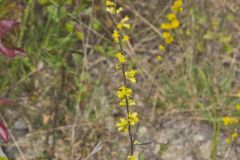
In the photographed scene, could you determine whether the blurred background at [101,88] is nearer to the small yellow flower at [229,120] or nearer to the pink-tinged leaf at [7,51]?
the small yellow flower at [229,120]

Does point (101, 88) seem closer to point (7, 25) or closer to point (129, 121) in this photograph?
point (7, 25)

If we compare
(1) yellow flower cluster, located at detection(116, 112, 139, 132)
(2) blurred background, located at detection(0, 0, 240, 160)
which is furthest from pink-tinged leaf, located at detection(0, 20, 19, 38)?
(1) yellow flower cluster, located at detection(116, 112, 139, 132)

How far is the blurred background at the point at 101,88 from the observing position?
2.53m

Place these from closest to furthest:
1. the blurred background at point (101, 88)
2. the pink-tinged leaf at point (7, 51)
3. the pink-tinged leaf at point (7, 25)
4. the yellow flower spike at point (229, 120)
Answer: the pink-tinged leaf at point (7, 51), the pink-tinged leaf at point (7, 25), the yellow flower spike at point (229, 120), the blurred background at point (101, 88)

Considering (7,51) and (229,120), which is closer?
(7,51)

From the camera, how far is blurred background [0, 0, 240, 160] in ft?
8.31

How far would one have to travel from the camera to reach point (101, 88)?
2.81m

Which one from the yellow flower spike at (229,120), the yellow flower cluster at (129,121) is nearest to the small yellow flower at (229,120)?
the yellow flower spike at (229,120)

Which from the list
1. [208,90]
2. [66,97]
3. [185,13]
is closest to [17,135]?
[66,97]

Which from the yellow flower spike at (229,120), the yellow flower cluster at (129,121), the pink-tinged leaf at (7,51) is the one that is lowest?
the yellow flower spike at (229,120)

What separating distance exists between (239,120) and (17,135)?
1128 millimetres

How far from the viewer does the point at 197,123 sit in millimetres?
2703

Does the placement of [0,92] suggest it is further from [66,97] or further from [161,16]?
[161,16]

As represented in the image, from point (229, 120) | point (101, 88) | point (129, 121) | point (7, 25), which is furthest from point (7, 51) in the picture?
point (229, 120)
